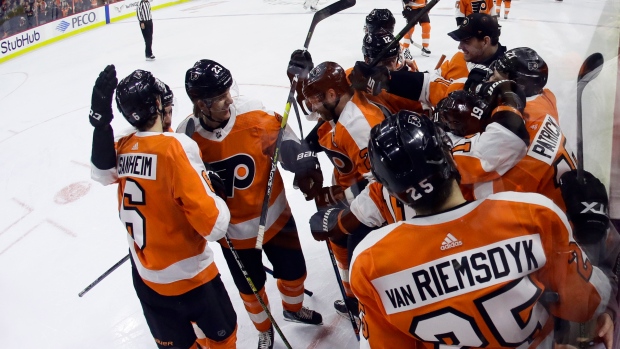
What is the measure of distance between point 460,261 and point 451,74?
1.50m

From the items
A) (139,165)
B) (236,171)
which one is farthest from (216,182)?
(139,165)

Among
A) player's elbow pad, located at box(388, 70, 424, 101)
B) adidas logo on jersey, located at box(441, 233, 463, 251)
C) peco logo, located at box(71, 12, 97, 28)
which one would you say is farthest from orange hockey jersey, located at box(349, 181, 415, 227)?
peco logo, located at box(71, 12, 97, 28)

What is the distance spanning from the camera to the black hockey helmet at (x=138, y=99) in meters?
1.51

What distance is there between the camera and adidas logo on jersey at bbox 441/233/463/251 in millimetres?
790

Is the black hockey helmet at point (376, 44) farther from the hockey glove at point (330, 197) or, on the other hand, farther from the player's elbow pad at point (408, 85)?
the hockey glove at point (330, 197)

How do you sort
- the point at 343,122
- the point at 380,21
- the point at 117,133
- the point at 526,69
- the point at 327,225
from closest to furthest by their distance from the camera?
the point at 526,69, the point at 327,225, the point at 343,122, the point at 380,21, the point at 117,133

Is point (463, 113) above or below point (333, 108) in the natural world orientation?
above

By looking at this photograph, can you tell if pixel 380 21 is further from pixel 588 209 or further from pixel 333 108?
pixel 588 209

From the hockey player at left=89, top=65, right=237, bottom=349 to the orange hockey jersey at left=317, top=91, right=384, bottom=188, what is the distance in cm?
43

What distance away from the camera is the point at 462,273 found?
0.79m

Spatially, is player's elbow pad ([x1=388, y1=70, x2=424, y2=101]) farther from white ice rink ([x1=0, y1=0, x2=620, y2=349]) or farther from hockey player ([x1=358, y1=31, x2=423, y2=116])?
white ice rink ([x1=0, y1=0, x2=620, y2=349])

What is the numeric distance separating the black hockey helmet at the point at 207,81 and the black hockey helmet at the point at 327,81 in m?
0.28

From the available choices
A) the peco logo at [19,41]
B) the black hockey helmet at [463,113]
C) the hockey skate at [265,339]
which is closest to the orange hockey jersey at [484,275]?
the black hockey helmet at [463,113]

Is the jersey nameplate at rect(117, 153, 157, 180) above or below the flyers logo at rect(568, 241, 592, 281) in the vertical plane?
below
